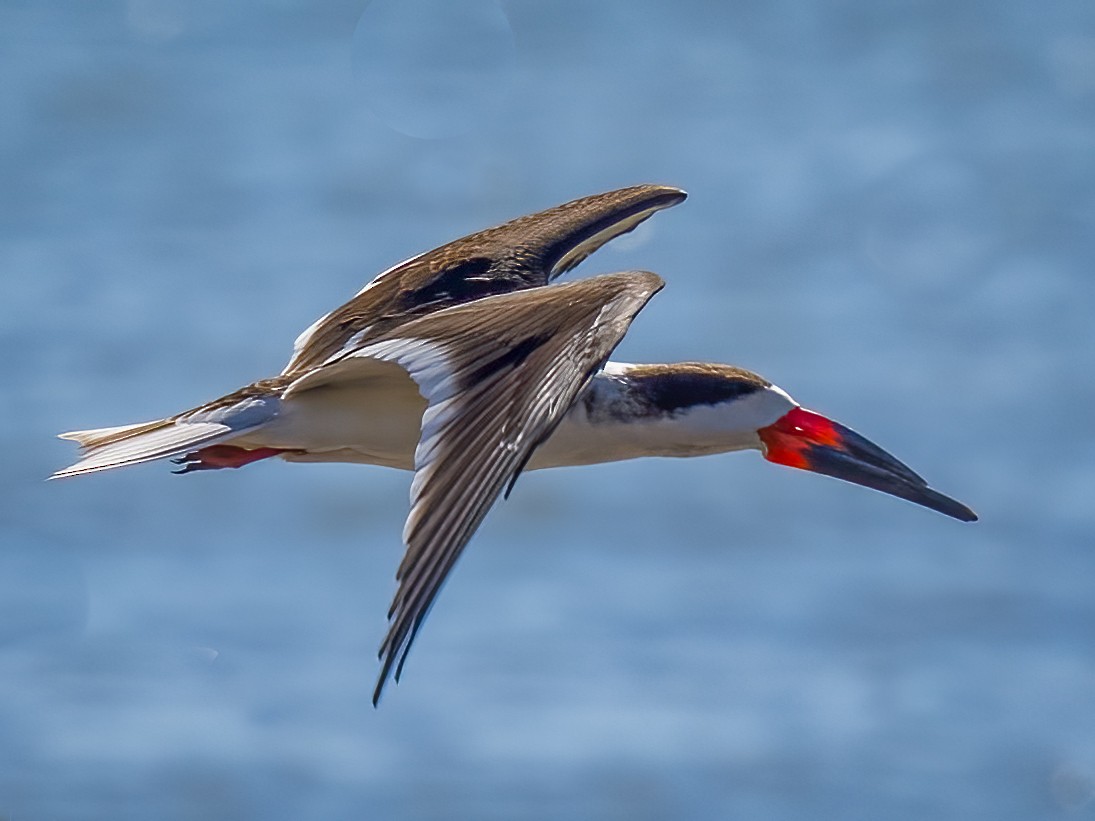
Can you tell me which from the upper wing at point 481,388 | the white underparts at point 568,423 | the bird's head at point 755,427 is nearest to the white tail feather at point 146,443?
the white underparts at point 568,423

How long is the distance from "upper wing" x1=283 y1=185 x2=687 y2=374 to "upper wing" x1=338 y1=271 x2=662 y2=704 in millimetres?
699

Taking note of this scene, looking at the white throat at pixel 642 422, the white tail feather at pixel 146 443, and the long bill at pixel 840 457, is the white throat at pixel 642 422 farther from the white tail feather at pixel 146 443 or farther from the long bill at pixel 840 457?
the white tail feather at pixel 146 443

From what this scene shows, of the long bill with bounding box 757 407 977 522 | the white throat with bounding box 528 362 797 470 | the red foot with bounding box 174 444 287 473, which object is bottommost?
the long bill with bounding box 757 407 977 522

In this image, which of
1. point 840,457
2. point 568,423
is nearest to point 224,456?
point 568,423

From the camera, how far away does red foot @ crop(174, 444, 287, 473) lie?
6242mm

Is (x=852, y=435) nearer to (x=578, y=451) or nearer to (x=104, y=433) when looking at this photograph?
(x=578, y=451)

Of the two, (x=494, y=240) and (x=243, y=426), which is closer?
(x=243, y=426)

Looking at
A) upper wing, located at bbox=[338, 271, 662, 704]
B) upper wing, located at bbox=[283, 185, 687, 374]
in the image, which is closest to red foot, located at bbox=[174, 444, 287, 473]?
upper wing, located at bbox=[283, 185, 687, 374]

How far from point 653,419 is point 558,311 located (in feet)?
3.42

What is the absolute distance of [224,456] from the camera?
20.7ft

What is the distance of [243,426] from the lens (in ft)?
19.1

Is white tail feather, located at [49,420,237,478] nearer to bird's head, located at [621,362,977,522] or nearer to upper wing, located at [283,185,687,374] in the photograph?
upper wing, located at [283,185,687,374]

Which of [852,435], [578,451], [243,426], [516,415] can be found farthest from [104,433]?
[852,435]

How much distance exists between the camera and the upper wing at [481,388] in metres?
3.96
